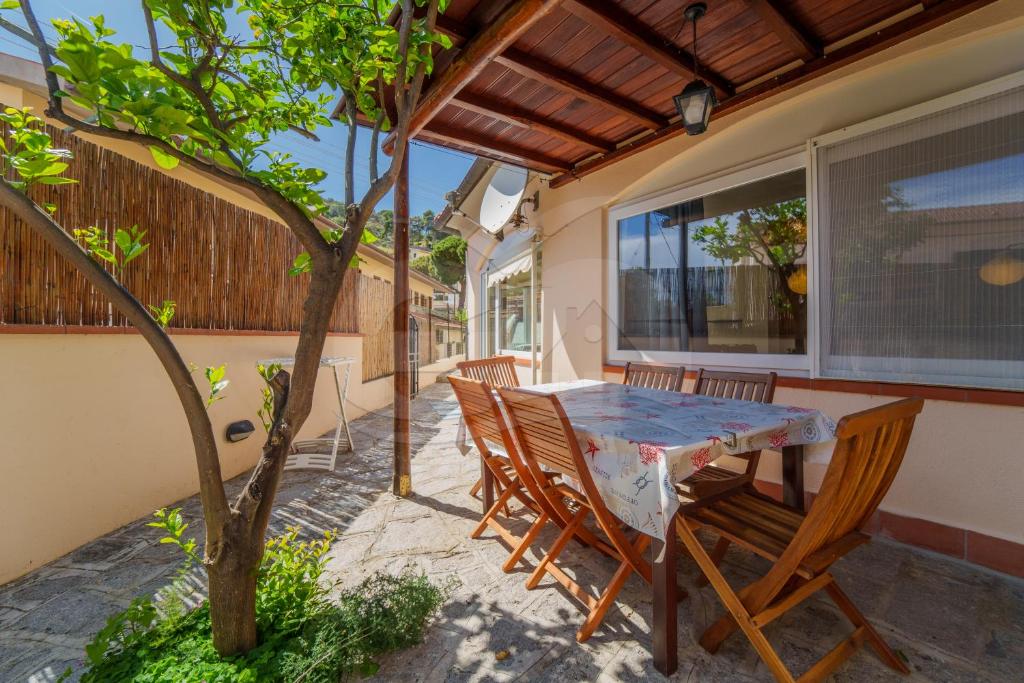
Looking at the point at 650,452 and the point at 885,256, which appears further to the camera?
the point at 885,256

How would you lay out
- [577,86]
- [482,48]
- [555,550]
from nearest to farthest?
1. [555,550]
2. [482,48]
3. [577,86]

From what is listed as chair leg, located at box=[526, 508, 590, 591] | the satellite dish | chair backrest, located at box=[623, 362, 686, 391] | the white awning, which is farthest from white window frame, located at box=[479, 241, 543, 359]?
chair leg, located at box=[526, 508, 590, 591]

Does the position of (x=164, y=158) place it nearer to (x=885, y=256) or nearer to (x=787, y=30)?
(x=787, y=30)

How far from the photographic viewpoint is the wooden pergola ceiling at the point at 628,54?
3.04 meters

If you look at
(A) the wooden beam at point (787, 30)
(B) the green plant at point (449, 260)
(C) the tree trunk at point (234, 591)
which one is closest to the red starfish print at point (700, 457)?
(C) the tree trunk at point (234, 591)

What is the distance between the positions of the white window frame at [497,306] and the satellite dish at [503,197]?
27.0 inches

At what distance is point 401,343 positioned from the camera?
425 cm

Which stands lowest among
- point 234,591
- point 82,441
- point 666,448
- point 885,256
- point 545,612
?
point 545,612

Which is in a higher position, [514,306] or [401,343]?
[514,306]

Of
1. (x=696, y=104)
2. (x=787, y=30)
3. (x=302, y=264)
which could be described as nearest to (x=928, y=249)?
(x=787, y=30)

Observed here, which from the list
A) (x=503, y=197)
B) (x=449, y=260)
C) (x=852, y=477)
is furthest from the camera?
(x=449, y=260)

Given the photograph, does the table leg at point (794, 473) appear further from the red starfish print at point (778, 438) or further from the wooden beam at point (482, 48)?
the wooden beam at point (482, 48)

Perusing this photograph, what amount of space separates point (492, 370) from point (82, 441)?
3519mm

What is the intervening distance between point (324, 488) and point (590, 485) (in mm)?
3321
